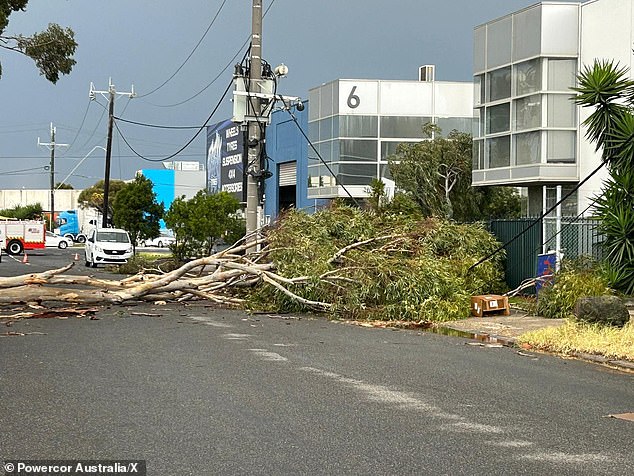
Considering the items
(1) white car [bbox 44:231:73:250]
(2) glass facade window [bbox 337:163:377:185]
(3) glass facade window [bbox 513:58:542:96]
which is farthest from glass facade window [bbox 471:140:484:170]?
(1) white car [bbox 44:231:73:250]

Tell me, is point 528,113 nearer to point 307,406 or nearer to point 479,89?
point 479,89

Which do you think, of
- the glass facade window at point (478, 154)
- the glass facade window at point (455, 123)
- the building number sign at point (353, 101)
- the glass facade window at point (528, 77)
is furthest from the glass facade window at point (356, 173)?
the glass facade window at point (528, 77)

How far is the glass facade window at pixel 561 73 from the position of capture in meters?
30.5

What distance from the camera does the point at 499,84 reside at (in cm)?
3253

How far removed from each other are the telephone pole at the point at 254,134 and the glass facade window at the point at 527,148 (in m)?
9.45

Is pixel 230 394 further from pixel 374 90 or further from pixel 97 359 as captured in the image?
pixel 374 90

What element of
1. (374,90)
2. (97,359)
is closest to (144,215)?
(374,90)

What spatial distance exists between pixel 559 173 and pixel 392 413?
23035 millimetres

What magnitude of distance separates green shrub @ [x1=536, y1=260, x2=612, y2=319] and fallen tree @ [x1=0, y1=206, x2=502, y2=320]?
1740 millimetres

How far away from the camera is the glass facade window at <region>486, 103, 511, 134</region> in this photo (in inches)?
1266

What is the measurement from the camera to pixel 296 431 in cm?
806

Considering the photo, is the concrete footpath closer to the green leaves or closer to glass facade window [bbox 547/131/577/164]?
glass facade window [bbox 547/131/577/164]

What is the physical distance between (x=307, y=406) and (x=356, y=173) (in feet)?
143

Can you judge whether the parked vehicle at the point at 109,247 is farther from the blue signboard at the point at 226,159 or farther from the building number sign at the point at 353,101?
the blue signboard at the point at 226,159
